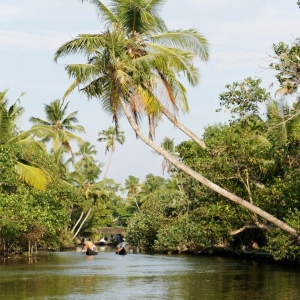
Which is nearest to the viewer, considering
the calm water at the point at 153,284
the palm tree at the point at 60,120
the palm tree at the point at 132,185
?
the calm water at the point at 153,284

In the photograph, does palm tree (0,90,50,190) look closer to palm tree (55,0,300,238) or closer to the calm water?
the calm water

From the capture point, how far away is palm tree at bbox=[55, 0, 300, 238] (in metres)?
16.4

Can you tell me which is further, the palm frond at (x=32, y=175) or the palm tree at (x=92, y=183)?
the palm tree at (x=92, y=183)

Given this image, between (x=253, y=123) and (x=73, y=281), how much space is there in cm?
934

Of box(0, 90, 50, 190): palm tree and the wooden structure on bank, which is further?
the wooden structure on bank

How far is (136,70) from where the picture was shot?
16391 millimetres

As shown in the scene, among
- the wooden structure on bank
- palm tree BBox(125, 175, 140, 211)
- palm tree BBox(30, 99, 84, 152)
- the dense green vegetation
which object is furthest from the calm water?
palm tree BBox(125, 175, 140, 211)

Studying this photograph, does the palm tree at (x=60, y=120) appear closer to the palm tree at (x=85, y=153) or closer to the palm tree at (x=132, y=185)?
the palm tree at (x=85, y=153)

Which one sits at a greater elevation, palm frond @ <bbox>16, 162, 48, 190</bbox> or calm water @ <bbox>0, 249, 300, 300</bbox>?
palm frond @ <bbox>16, 162, 48, 190</bbox>

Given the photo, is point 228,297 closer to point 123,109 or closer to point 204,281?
point 204,281

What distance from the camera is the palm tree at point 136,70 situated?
16406mm

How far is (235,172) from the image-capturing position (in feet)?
73.8

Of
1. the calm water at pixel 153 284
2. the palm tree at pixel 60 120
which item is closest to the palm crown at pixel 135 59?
the calm water at pixel 153 284

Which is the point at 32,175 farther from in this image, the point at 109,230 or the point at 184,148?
the point at 109,230
